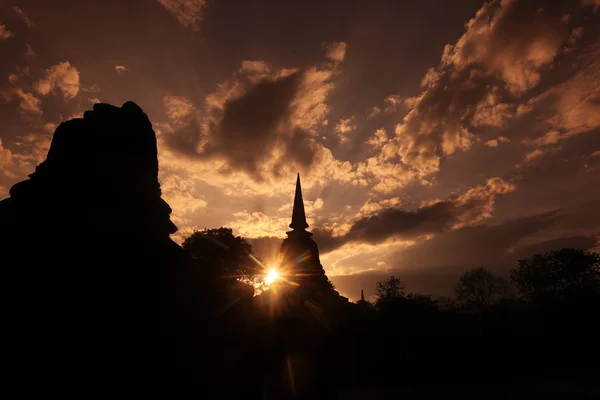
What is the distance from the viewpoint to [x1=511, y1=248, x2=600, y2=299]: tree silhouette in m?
45.4

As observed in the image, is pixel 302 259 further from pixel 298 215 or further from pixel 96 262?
pixel 96 262

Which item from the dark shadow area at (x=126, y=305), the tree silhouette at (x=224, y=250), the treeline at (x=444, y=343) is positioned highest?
the tree silhouette at (x=224, y=250)

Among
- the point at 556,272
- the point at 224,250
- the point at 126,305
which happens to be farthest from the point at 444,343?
the point at 556,272

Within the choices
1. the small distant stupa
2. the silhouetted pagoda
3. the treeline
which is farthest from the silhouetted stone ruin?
the small distant stupa

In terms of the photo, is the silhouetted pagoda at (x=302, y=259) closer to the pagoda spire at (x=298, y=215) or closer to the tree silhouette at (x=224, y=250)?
the pagoda spire at (x=298, y=215)

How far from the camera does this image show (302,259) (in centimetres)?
3956

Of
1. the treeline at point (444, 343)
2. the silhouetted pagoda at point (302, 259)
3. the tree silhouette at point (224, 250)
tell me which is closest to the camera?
the treeline at point (444, 343)

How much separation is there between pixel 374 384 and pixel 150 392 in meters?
17.3

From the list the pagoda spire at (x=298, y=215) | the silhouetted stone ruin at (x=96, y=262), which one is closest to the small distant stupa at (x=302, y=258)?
the pagoda spire at (x=298, y=215)

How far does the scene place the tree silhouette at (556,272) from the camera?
149ft

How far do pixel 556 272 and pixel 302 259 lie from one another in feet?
144

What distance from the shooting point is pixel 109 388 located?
755 centimetres

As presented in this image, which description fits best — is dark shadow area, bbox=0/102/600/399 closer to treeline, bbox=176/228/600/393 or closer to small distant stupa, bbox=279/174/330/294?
treeline, bbox=176/228/600/393

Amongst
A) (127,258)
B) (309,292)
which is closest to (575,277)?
(309,292)
